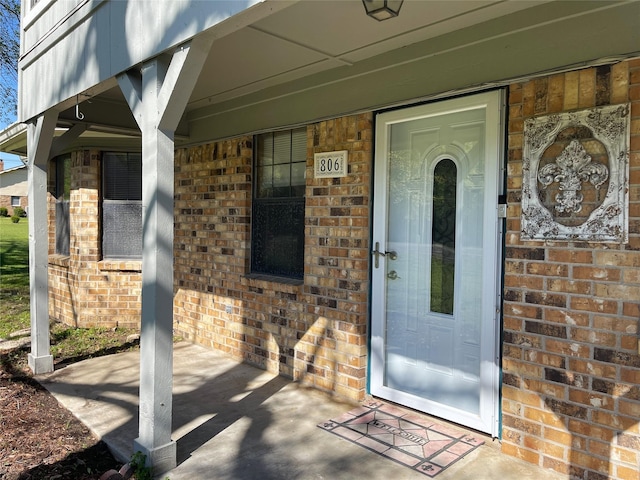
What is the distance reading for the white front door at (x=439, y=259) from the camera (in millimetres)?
3178

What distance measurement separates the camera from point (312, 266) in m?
4.30

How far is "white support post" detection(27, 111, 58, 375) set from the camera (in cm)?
477

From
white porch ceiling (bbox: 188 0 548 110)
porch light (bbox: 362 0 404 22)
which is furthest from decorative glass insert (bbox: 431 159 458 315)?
porch light (bbox: 362 0 404 22)

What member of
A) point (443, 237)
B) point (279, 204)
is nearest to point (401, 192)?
point (443, 237)

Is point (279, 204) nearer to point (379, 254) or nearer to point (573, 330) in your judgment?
point (379, 254)

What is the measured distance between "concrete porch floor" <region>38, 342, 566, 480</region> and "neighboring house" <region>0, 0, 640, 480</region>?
0.21 meters

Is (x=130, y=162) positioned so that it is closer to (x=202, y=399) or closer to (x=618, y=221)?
(x=202, y=399)

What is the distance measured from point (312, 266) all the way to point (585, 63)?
254cm

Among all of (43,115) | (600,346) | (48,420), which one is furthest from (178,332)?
(600,346)

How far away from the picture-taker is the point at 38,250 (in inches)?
Result: 191

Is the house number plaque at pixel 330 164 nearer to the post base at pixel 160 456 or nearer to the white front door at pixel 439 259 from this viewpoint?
the white front door at pixel 439 259

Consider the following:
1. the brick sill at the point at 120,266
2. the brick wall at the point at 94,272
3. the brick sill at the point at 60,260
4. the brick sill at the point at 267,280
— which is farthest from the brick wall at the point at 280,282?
the brick sill at the point at 60,260

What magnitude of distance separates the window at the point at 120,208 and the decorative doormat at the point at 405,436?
14.2 feet

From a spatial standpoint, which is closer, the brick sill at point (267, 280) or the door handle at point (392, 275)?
the door handle at point (392, 275)
